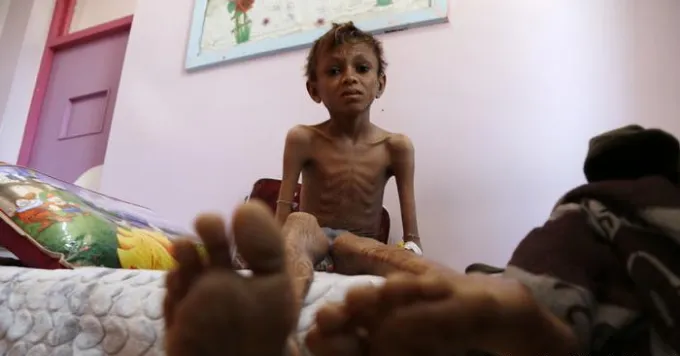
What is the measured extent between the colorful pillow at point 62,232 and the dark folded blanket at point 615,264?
0.53m

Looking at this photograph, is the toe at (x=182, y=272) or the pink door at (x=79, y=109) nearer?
the toe at (x=182, y=272)

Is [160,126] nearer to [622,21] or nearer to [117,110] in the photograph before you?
[117,110]

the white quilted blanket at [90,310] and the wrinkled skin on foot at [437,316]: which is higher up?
the wrinkled skin on foot at [437,316]

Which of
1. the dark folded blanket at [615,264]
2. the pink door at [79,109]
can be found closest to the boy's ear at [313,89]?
the dark folded blanket at [615,264]

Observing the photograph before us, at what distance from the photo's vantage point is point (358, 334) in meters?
0.37

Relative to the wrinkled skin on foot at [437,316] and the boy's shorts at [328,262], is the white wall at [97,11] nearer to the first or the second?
the boy's shorts at [328,262]

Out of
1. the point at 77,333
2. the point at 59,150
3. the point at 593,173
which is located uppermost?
the point at 59,150

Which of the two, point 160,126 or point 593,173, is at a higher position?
point 160,126

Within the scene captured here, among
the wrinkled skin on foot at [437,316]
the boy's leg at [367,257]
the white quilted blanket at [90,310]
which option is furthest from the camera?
the boy's leg at [367,257]

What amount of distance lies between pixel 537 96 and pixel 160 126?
1.05 m

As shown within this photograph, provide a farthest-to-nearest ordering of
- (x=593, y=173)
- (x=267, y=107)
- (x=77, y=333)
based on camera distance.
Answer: (x=267, y=107) < (x=77, y=333) < (x=593, y=173)

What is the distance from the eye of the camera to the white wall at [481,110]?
1.09 meters

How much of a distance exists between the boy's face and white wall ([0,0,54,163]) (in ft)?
4.79

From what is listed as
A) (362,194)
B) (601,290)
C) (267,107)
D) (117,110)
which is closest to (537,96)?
(362,194)
